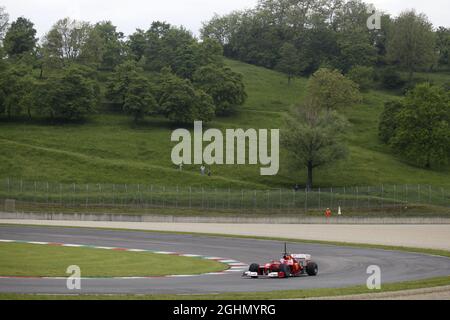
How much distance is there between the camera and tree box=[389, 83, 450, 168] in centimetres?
11850

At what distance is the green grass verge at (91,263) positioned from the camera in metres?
30.5

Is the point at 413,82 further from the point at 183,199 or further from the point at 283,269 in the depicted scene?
the point at 283,269

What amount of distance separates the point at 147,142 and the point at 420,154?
1485 inches

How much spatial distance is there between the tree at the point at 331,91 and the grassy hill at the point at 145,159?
3627mm

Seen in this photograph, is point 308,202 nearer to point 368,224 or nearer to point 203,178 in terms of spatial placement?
point 368,224

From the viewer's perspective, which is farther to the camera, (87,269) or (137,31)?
(137,31)

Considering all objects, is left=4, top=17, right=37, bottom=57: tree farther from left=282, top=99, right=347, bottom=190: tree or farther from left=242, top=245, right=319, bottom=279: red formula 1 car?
left=242, top=245, right=319, bottom=279: red formula 1 car

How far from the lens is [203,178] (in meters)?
100

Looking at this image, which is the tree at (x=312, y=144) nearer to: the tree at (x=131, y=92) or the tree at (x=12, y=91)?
the tree at (x=131, y=92)

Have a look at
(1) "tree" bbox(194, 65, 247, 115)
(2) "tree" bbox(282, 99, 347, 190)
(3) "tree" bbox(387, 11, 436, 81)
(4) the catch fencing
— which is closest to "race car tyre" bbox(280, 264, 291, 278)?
(4) the catch fencing

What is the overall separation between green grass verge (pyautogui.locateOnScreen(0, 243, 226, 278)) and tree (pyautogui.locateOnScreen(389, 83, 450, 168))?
84528mm

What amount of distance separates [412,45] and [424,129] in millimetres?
61288

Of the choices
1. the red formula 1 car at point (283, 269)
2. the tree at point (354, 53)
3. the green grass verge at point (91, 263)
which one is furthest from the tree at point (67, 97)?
the red formula 1 car at point (283, 269)
